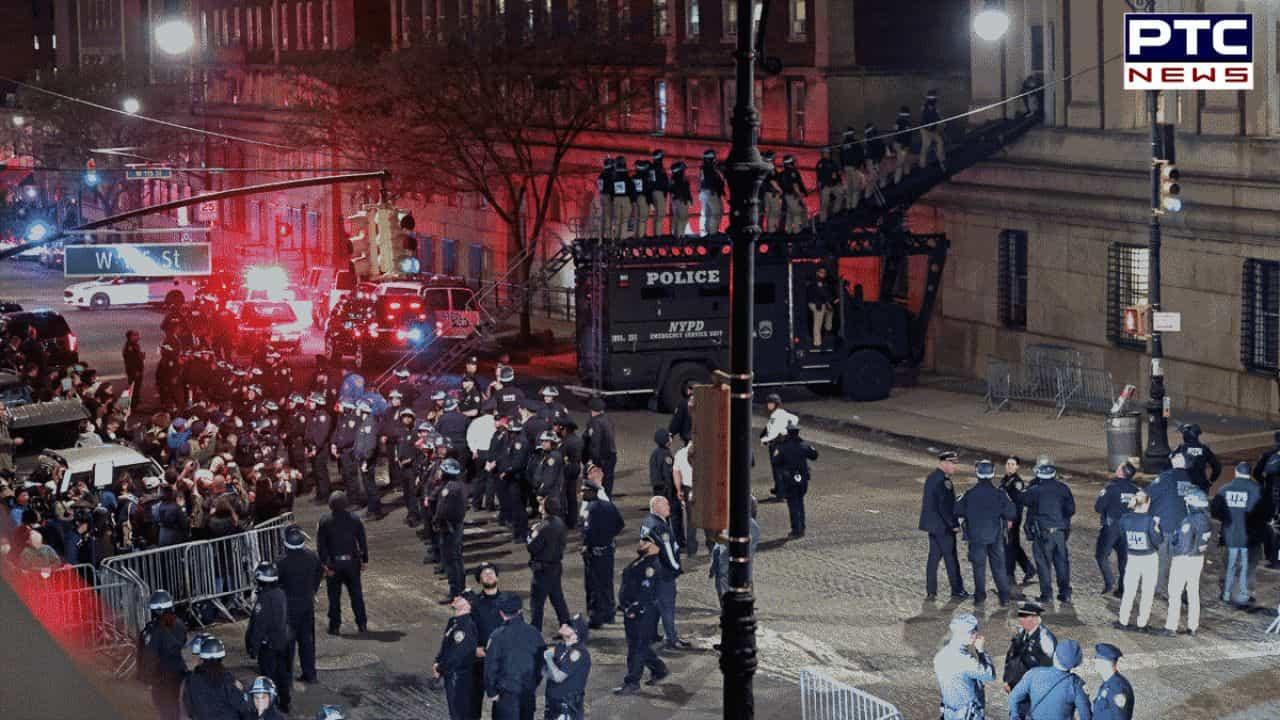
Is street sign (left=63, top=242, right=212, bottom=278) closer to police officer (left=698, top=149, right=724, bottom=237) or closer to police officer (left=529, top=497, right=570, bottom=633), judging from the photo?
police officer (left=529, top=497, right=570, bottom=633)

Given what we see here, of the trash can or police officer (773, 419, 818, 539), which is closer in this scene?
police officer (773, 419, 818, 539)

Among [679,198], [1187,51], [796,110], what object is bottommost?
[679,198]

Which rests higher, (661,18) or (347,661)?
(661,18)

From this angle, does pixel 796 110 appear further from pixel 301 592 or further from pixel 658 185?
pixel 301 592

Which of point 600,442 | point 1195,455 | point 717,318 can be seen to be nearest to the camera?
point 1195,455

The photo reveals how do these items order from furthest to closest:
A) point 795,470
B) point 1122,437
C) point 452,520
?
point 1122,437
point 795,470
point 452,520

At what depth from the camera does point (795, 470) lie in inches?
986

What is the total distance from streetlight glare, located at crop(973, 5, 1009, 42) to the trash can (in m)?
13.5

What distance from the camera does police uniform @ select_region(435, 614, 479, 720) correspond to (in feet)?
56.3

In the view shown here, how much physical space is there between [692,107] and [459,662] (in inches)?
1469

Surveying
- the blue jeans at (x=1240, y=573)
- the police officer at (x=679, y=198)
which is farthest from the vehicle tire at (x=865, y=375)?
the blue jeans at (x=1240, y=573)

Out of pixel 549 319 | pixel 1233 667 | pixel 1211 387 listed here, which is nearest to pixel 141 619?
pixel 1233 667

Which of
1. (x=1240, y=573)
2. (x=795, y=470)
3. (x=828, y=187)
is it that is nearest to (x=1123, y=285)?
(x=828, y=187)

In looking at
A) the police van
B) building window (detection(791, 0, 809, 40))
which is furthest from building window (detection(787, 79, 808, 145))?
the police van
